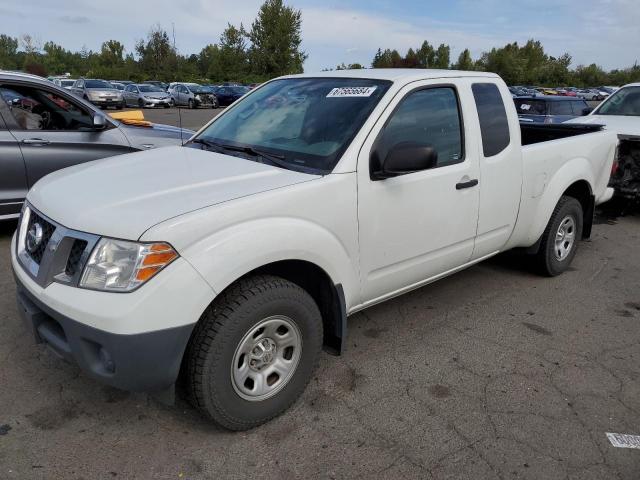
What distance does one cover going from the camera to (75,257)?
2.39 metres

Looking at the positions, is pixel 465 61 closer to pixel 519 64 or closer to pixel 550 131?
pixel 519 64

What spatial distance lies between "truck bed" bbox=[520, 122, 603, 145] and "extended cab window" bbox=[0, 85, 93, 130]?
191 inches

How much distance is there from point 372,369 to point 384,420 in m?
0.53

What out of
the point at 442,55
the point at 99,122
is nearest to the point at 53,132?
the point at 99,122

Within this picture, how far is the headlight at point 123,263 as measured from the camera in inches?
87.7

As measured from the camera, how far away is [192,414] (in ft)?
9.36

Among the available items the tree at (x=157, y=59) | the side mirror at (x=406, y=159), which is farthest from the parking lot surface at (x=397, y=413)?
the tree at (x=157, y=59)

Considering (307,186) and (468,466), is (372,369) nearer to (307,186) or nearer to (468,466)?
(468,466)

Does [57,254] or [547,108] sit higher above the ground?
[547,108]

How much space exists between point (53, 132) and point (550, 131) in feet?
17.4

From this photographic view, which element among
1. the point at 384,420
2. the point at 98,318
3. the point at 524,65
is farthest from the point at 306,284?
the point at 524,65

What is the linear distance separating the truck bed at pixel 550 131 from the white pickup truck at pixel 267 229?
1596mm

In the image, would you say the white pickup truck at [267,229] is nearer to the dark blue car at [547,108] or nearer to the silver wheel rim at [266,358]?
the silver wheel rim at [266,358]

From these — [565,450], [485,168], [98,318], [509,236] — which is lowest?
[565,450]
